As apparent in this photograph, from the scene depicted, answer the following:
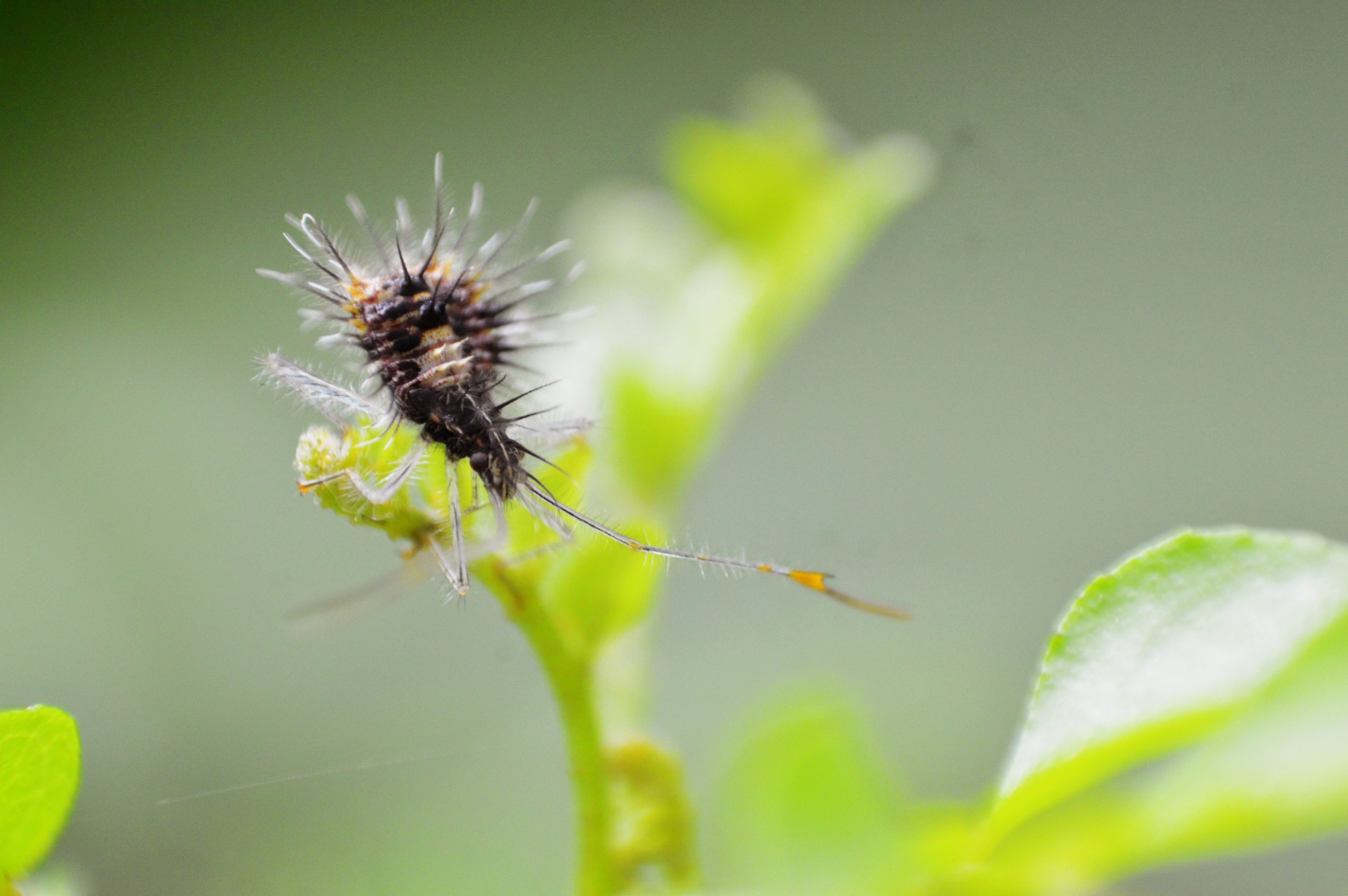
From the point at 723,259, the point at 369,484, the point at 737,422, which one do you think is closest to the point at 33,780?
the point at 369,484

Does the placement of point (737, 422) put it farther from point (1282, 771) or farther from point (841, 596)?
point (1282, 771)

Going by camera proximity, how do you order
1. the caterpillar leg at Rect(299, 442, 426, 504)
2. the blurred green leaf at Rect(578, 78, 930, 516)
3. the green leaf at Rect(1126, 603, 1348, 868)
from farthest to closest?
the blurred green leaf at Rect(578, 78, 930, 516) → the caterpillar leg at Rect(299, 442, 426, 504) → the green leaf at Rect(1126, 603, 1348, 868)

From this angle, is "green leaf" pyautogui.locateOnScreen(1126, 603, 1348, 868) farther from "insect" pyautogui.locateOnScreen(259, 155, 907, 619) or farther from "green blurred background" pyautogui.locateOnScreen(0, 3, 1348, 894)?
"green blurred background" pyautogui.locateOnScreen(0, 3, 1348, 894)

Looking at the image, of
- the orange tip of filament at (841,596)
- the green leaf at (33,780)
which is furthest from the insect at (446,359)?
the green leaf at (33,780)

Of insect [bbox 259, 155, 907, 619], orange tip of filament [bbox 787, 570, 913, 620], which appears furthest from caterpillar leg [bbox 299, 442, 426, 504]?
orange tip of filament [bbox 787, 570, 913, 620]

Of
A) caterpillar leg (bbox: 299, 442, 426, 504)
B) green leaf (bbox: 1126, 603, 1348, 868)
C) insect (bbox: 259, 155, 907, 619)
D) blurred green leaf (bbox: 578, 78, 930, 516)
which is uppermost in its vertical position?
blurred green leaf (bbox: 578, 78, 930, 516)

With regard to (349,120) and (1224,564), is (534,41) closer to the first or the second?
(349,120)
